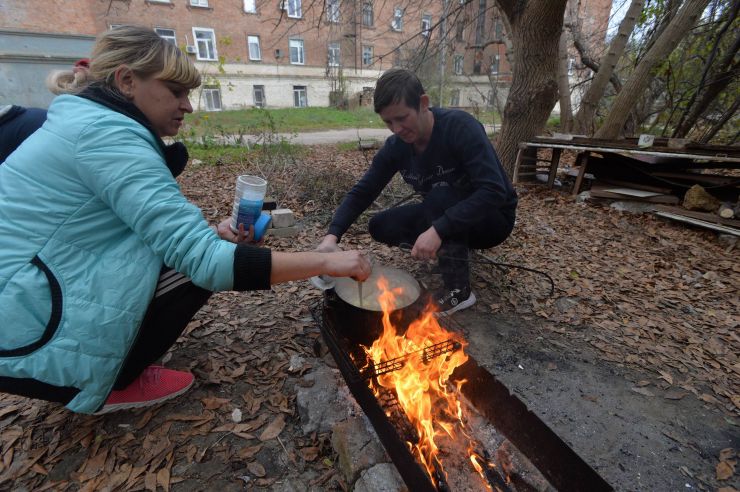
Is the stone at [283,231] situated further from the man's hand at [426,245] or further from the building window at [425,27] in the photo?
the building window at [425,27]

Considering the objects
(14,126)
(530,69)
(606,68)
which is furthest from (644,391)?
(606,68)

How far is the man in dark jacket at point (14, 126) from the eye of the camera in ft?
7.35

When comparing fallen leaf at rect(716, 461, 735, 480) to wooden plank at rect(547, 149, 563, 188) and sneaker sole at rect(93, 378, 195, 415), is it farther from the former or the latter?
wooden plank at rect(547, 149, 563, 188)

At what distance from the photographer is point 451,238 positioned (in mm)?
2867

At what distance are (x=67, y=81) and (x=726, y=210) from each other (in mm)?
6322

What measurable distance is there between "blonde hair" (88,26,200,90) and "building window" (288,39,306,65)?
26498 mm

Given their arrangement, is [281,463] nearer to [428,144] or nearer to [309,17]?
[428,144]

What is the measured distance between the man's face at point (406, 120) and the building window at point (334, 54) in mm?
25725

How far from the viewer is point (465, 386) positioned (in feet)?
6.47

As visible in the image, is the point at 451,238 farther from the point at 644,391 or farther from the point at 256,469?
the point at 256,469

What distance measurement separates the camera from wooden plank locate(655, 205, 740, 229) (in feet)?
14.3

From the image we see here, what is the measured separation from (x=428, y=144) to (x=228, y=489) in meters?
2.39

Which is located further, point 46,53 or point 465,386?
point 46,53

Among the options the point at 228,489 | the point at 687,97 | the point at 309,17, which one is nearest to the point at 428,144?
the point at 228,489
